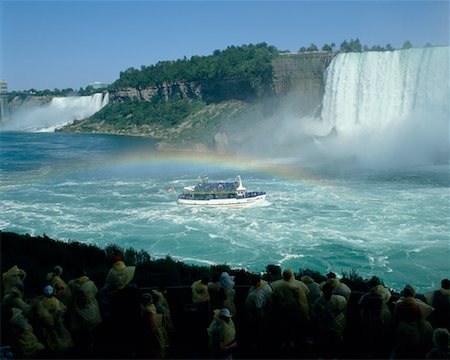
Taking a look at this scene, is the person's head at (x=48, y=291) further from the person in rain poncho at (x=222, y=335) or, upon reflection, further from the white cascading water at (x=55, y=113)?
the white cascading water at (x=55, y=113)

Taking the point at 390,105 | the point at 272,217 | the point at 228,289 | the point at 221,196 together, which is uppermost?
the point at 390,105

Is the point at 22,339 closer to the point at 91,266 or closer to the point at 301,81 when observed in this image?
the point at 91,266

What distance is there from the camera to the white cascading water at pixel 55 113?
4731 inches

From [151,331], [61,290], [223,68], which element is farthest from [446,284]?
[223,68]

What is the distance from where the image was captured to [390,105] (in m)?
48.2

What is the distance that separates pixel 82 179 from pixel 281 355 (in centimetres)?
3768

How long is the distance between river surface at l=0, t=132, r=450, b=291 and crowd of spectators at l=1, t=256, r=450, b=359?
11068mm

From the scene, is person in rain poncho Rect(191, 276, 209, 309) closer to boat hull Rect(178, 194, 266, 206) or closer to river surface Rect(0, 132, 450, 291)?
river surface Rect(0, 132, 450, 291)

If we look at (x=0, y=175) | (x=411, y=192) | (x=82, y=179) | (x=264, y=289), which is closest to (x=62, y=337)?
(x=264, y=289)

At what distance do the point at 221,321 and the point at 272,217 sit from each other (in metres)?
Answer: 20.4

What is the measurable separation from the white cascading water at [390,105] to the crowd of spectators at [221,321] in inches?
1568

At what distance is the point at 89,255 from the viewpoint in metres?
10.3

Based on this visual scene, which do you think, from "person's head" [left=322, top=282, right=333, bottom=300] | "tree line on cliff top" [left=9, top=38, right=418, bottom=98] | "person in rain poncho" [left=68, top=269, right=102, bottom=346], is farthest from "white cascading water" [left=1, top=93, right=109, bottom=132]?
"person's head" [left=322, top=282, right=333, bottom=300]

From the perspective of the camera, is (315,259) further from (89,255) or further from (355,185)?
(355,185)
